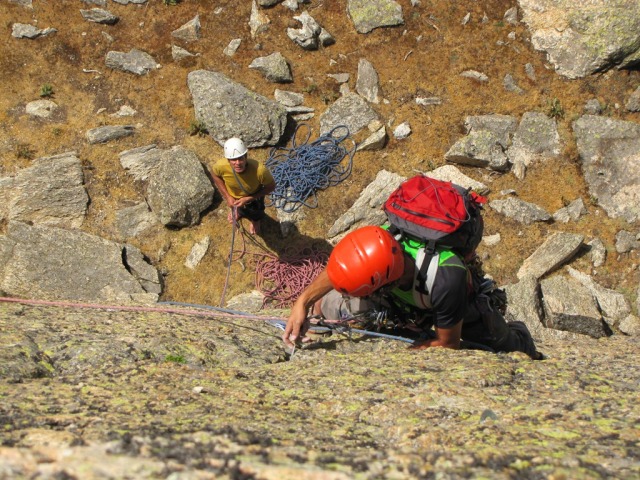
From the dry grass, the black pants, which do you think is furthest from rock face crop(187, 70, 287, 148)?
the black pants

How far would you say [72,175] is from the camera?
1115 centimetres

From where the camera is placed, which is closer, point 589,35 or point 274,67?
point 589,35

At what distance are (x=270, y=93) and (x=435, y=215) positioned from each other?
28.4 feet

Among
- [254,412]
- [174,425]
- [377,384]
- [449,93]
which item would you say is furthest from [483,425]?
[449,93]

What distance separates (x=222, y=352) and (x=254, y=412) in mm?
1399

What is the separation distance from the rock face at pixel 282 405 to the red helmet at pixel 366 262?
740mm

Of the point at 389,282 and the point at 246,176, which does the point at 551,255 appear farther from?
the point at 389,282

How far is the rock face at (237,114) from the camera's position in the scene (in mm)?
11492

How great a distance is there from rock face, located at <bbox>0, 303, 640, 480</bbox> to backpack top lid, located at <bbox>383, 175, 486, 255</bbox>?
1.03m

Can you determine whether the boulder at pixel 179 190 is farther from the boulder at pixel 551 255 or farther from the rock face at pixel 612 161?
the rock face at pixel 612 161

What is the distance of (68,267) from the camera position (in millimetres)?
9727

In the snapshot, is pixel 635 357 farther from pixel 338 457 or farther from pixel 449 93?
pixel 449 93

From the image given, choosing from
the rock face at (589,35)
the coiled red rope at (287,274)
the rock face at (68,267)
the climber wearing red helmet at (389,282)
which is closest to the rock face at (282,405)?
the climber wearing red helmet at (389,282)

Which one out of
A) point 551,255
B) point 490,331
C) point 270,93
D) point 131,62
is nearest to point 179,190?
point 270,93
